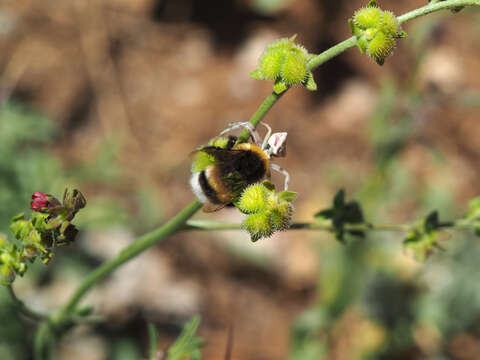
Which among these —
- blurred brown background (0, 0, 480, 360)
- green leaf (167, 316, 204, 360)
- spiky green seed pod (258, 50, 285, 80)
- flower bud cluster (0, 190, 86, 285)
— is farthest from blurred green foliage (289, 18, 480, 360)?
flower bud cluster (0, 190, 86, 285)

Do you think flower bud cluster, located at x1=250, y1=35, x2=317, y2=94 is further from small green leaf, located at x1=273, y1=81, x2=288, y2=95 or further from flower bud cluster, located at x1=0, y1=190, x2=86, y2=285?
flower bud cluster, located at x1=0, y1=190, x2=86, y2=285

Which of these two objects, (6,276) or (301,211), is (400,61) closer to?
(301,211)

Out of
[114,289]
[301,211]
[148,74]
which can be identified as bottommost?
[114,289]

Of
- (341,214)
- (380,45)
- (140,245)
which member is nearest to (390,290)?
(341,214)

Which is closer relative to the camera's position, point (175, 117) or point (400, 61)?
point (175, 117)

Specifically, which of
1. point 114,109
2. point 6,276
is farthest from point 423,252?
point 114,109

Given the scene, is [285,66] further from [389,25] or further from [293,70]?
[389,25]

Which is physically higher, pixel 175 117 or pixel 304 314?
pixel 175 117
